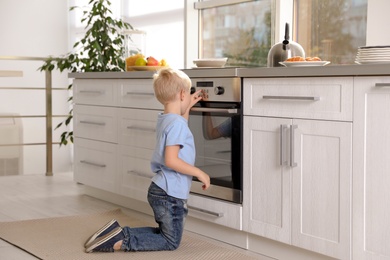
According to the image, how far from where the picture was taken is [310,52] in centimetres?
405

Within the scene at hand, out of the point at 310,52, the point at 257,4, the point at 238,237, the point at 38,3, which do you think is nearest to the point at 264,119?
the point at 238,237

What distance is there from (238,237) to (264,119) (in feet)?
2.04

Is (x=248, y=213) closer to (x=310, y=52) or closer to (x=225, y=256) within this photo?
Answer: (x=225, y=256)

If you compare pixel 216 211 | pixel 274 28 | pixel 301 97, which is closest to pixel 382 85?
pixel 301 97

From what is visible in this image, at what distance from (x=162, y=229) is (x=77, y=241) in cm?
Answer: 48

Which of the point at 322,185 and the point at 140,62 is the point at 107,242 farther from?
the point at 140,62

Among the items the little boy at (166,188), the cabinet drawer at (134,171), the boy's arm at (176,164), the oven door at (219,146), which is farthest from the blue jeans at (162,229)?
the cabinet drawer at (134,171)

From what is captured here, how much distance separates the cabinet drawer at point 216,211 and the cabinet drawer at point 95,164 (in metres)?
0.93

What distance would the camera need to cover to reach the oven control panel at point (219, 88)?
3.25 meters

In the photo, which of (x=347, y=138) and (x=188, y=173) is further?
(x=188, y=173)

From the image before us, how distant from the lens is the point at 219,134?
339 centimetres

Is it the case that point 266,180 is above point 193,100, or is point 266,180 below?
below

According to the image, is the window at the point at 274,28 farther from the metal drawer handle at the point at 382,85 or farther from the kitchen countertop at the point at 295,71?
the metal drawer handle at the point at 382,85

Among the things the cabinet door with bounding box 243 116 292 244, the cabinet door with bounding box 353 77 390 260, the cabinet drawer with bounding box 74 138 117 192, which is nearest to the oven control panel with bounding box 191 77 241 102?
the cabinet door with bounding box 243 116 292 244
